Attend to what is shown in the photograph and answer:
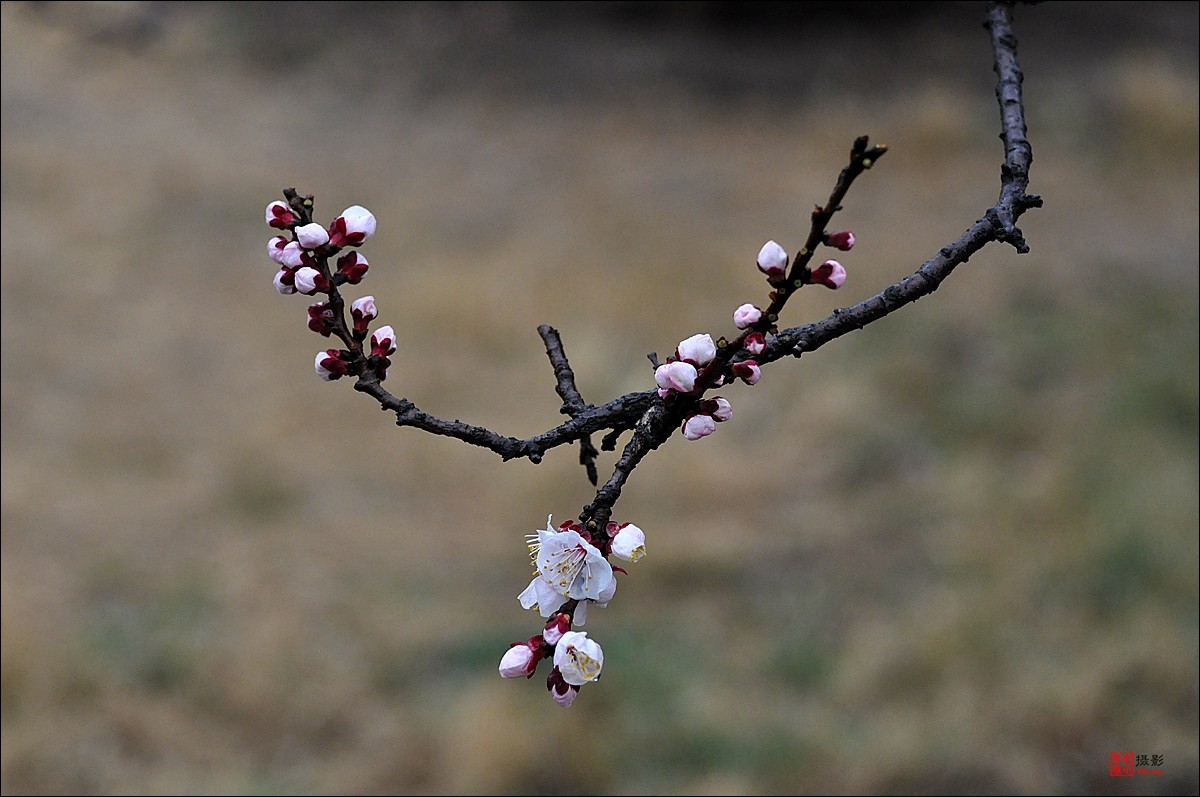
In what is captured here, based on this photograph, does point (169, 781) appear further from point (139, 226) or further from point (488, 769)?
point (139, 226)

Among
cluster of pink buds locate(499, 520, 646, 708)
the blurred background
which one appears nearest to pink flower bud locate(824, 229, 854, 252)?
cluster of pink buds locate(499, 520, 646, 708)

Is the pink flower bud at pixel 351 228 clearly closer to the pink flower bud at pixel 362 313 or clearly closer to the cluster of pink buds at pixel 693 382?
the pink flower bud at pixel 362 313

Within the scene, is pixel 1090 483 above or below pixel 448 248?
below

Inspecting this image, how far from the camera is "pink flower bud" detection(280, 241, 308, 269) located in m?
0.44

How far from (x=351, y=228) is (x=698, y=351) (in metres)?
0.17

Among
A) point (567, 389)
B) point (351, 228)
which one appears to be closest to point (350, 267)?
point (351, 228)

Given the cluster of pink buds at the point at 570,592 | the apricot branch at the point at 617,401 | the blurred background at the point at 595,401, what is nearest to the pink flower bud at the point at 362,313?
the apricot branch at the point at 617,401

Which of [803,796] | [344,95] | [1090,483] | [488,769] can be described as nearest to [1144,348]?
[1090,483]

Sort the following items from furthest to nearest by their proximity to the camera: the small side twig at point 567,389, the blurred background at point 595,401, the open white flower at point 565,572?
1. the blurred background at point 595,401
2. the small side twig at point 567,389
3. the open white flower at point 565,572

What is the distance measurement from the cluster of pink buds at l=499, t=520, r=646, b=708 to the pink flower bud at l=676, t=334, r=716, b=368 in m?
0.07

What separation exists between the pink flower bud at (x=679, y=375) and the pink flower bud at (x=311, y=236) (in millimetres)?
156

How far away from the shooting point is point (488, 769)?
2020 mm

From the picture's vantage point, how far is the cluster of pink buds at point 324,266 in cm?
43

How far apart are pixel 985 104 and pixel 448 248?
2.02 m
